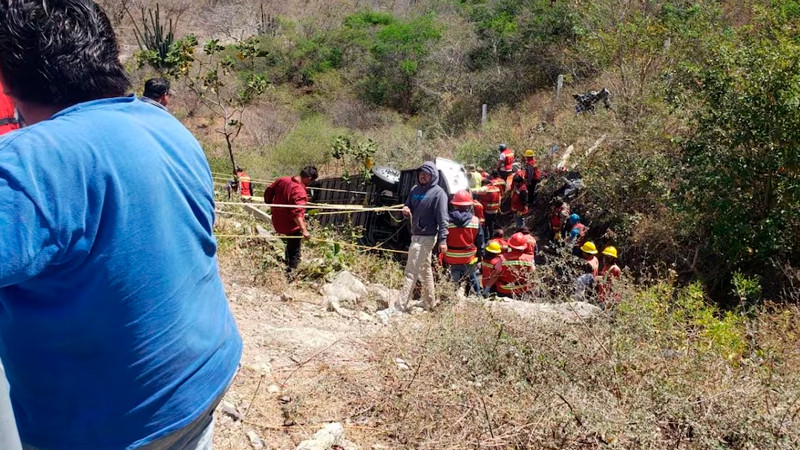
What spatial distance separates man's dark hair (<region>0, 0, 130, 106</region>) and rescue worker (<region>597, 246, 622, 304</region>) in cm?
368

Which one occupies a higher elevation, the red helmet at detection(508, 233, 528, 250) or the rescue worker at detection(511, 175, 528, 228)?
the red helmet at detection(508, 233, 528, 250)

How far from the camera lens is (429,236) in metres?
6.37

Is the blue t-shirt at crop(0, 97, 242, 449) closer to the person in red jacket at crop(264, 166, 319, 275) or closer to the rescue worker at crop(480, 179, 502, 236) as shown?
the person in red jacket at crop(264, 166, 319, 275)

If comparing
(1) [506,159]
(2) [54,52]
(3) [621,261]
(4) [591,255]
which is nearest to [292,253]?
(4) [591,255]

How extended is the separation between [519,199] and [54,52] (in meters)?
10.1

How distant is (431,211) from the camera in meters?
6.29

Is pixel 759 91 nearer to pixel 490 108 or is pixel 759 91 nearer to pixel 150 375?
pixel 150 375

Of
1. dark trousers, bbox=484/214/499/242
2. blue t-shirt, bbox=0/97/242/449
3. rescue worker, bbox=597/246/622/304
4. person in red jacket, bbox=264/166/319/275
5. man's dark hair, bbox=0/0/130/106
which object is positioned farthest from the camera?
dark trousers, bbox=484/214/499/242

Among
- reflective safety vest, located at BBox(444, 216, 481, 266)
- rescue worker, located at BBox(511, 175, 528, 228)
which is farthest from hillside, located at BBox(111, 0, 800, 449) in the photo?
rescue worker, located at BBox(511, 175, 528, 228)

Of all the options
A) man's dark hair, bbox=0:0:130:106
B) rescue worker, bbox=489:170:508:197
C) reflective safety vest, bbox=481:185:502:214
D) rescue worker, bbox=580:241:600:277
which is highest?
man's dark hair, bbox=0:0:130:106

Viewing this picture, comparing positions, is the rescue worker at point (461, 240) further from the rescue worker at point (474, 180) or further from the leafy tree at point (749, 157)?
the leafy tree at point (749, 157)

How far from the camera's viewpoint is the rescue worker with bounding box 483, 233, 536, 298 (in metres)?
6.45

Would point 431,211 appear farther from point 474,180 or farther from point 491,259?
point 474,180

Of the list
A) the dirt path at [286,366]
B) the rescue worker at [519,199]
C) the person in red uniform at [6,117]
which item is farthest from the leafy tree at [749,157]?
the person in red uniform at [6,117]
